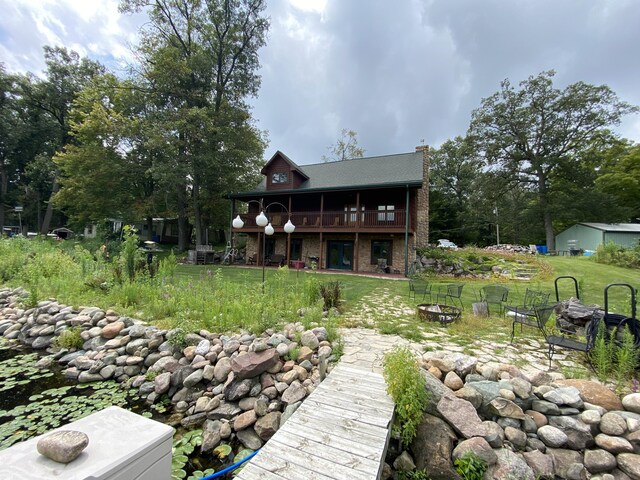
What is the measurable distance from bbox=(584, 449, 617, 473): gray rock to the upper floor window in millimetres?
16050

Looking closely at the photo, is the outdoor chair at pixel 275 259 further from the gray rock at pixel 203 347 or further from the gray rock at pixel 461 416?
the gray rock at pixel 461 416

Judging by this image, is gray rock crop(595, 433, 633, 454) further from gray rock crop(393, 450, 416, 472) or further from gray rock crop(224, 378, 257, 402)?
gray rock crop(224, 378, 257, 402)

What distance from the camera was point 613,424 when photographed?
2518 millimetres

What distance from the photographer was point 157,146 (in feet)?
53.0

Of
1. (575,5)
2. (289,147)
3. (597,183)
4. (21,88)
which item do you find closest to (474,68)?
(575,5)

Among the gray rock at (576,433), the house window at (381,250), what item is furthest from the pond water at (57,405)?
the house window at (381,250)

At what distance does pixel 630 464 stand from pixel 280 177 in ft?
54.8

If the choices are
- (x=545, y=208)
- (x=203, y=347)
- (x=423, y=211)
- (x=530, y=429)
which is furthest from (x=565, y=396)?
(x=545, y=208)

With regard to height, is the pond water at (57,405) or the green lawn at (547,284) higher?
the green lawn at (547,284)

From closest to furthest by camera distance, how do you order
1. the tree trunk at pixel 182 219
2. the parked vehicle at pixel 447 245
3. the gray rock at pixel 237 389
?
the gray rock at pixel 237 389 → the parked vehicle at pixel 447 245 → the tree trunk at pixel 182 219

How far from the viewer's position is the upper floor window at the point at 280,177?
663 inches

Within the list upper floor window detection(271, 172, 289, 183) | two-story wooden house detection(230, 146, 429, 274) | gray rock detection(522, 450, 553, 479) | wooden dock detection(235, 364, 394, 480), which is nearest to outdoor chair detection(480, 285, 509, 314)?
gray rock detection(522, 450, 553, 479)

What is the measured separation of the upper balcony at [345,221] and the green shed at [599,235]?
14.9m

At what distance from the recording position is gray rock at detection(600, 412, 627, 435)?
2.49 metres
